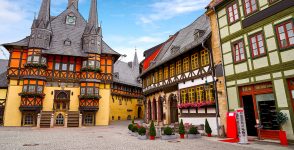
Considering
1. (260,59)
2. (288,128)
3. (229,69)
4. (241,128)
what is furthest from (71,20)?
(288,128)

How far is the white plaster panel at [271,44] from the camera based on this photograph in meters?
11.0

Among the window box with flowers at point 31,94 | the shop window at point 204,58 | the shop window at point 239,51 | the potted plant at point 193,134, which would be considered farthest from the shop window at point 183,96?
the window box with flowers at point 31,94

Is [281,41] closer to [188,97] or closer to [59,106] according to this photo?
[188,97]

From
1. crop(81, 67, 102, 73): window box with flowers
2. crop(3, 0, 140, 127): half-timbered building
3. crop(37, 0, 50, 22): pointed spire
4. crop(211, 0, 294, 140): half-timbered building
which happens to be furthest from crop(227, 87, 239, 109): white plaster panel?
crop(37, 0, 50, 22): pointed spire

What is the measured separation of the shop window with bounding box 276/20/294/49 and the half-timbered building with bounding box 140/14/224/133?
4353 mm

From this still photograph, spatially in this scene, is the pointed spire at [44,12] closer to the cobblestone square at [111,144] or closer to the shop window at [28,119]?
the shop window at [28,119]

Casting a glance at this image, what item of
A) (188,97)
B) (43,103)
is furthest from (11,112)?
(188,97)

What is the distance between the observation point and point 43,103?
26156 mm

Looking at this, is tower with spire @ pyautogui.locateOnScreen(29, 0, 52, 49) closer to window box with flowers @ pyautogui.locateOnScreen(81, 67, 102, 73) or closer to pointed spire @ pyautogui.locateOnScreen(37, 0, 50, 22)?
pointed spire @ pyautogui.locateOnScreen(37, 0, 50, 22)

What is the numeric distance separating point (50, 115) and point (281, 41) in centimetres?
2486

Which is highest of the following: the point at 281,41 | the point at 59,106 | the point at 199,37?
the point at 199,37

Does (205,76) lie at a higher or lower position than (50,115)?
higher

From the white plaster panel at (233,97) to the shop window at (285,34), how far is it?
13.0 feet

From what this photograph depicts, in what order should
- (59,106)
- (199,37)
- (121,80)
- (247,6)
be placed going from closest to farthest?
1. (247,6)
2. (199,37)
3. (59,106)
4. (121,80)
